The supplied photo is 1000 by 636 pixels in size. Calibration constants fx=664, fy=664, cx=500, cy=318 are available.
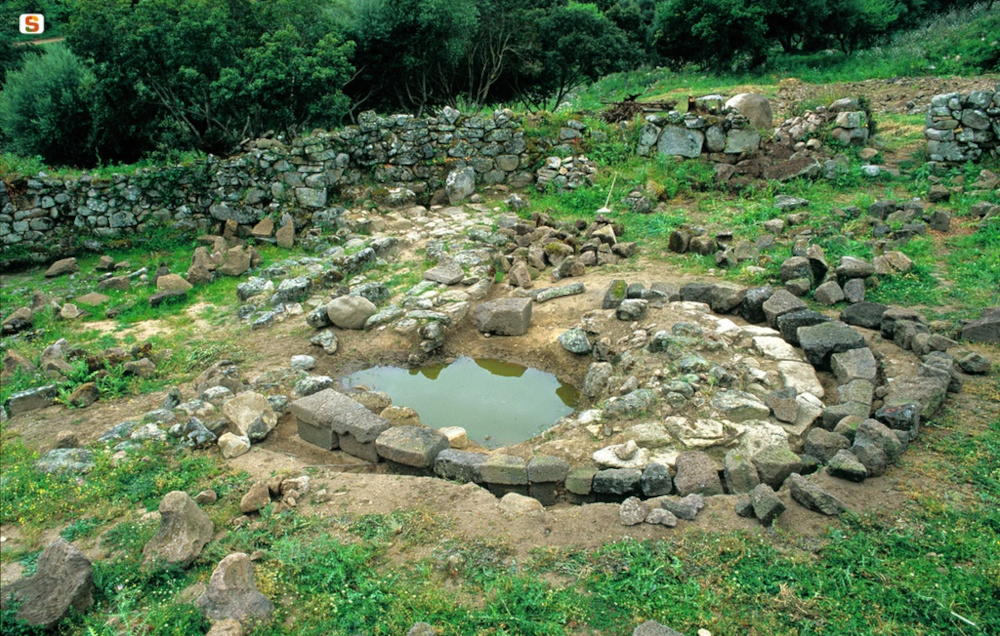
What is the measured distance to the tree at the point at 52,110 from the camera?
13812mm

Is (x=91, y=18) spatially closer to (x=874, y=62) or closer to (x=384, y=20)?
(x=384, y=20)

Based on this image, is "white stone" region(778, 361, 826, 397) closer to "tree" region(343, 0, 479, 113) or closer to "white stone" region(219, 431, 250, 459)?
"white stone" region(219, 431, 250, 459)

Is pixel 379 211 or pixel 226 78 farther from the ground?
pixel 226 78

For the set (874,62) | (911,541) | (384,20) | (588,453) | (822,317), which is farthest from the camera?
(874,62)

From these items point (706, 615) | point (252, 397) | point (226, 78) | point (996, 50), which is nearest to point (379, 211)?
point (226, 78)

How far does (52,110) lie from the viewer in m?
13.9

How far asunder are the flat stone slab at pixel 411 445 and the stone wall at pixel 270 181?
290 inches

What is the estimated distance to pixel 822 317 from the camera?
7309 millimetres

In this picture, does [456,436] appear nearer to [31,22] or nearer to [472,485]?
[472,485]

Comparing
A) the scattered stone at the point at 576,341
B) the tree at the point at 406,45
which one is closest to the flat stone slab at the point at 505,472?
the scattered stone at the point at 576,341

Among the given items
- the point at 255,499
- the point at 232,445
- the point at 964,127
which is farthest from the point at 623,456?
the point at 964,127

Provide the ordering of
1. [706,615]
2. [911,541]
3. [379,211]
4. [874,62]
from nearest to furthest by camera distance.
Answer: [706,615]
[911,541]
[379,211]
[874,62]

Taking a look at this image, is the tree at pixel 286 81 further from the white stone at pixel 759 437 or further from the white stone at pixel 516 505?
the white stone at pixel 759 437

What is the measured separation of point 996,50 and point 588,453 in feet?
62.2
